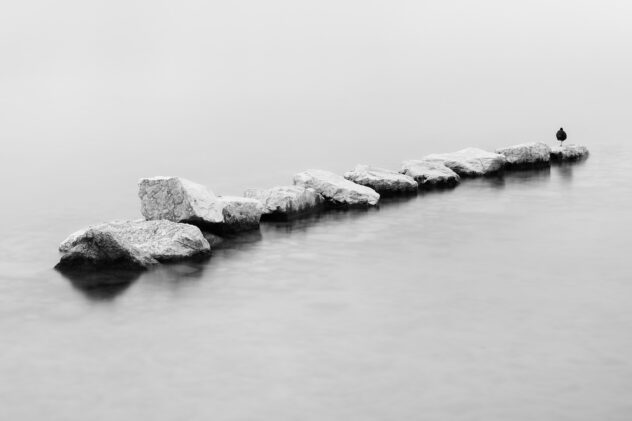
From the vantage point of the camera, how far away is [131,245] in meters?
17.2

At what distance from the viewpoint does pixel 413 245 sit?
18922mm

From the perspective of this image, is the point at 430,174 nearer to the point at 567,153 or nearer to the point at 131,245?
the point at 567,153

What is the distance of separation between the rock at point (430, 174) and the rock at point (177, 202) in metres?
8.48

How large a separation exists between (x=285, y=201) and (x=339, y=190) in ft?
6.70

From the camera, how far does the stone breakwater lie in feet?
56.1

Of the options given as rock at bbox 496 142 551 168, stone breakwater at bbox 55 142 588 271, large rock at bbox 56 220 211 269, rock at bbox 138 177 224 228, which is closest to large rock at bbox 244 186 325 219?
stone breakwater at bbox 55 142 588 271

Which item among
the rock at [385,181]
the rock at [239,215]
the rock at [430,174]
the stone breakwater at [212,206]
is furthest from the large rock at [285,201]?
the rock at [430,174]

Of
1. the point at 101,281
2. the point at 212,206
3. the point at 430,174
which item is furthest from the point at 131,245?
the point at 430,174

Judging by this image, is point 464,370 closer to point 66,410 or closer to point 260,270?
point 66,410

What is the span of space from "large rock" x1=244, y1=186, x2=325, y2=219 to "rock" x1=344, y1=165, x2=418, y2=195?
2.69m

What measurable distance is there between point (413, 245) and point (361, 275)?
9.42 feet

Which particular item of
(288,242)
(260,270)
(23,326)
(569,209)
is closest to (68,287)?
(23,326)

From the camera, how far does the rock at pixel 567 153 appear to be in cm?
3139

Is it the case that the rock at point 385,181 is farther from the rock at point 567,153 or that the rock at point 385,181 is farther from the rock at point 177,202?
the rock at point 567,153
